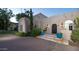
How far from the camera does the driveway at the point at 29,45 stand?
307cm

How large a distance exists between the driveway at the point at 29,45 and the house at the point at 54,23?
18cm

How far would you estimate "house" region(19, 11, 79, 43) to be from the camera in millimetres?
3061

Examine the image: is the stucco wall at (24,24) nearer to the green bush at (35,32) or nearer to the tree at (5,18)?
the green bush at (35,32)

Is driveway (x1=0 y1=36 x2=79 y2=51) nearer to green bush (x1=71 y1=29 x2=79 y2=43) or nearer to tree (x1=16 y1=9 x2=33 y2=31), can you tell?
green bush (x1=71 y1=29 x2=79 y2=43)

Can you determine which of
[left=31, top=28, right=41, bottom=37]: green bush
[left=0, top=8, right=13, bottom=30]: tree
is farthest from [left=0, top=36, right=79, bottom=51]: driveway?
[left=0, top=8, right=13, bottom=30]: tree

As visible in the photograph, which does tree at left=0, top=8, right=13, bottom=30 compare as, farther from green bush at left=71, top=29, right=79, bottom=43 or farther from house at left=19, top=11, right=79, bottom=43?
green bush at left=71, top=29, right=79, bottom=43

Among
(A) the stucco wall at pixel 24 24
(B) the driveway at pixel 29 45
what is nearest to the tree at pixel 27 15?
(A) the stucco wall at pixel 24 24


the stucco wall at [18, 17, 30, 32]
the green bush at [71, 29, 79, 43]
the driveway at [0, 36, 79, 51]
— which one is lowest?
the driveway at [0, 36, 79, 51]

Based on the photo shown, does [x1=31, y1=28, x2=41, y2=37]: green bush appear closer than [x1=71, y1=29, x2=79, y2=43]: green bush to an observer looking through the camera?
No

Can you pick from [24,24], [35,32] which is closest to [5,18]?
[24,24]

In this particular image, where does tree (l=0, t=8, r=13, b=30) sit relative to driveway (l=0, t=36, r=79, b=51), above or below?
above

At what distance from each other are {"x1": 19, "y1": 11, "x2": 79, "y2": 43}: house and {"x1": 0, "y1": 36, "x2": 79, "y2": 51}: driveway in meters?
0.18
